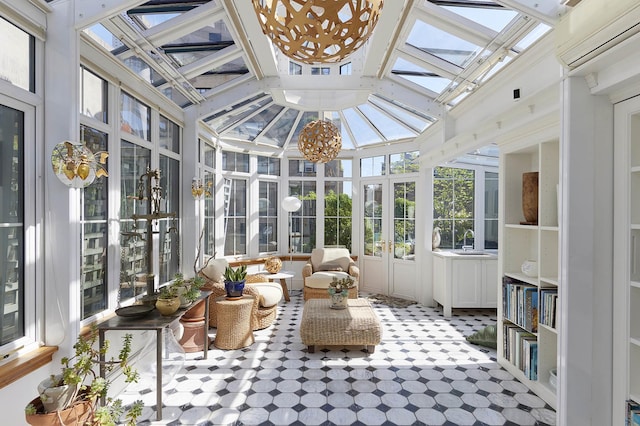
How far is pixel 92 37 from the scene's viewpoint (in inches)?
105

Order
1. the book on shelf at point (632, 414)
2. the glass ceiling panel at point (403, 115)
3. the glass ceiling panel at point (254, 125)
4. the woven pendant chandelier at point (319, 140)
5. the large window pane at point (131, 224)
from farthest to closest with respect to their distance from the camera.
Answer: the glass ceiling panel at point (254, 125) < the glass ceiling panel at point (403, 115) < the woven pendant chandelier at point (319, 140) < the large window pane at point (131, 224) < the book on shelf at point (632, 414)

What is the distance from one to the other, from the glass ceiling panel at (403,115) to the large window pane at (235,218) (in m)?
2.93

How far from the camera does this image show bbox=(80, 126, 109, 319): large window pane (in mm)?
2715

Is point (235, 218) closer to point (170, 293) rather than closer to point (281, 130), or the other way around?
point (281, 130)

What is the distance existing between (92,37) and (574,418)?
4275 millimetres

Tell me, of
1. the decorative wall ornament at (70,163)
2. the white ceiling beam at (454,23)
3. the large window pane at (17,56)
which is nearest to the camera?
the large window pane at (17,56)

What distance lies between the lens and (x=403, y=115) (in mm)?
5715

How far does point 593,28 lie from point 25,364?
3638 mm

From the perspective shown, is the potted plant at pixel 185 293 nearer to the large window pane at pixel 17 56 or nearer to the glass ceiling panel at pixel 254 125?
the large window pane at pixel 17 56

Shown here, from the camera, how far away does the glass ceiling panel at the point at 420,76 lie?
4133mm

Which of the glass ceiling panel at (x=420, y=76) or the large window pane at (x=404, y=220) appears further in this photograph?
the large window pane at (x=404, y=220)

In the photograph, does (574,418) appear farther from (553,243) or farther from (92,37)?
(92,37)

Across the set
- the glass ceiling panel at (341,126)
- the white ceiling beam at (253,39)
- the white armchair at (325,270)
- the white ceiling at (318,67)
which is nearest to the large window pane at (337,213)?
the white armchair at (325,270)

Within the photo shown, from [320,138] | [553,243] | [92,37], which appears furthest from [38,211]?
[553,243]
